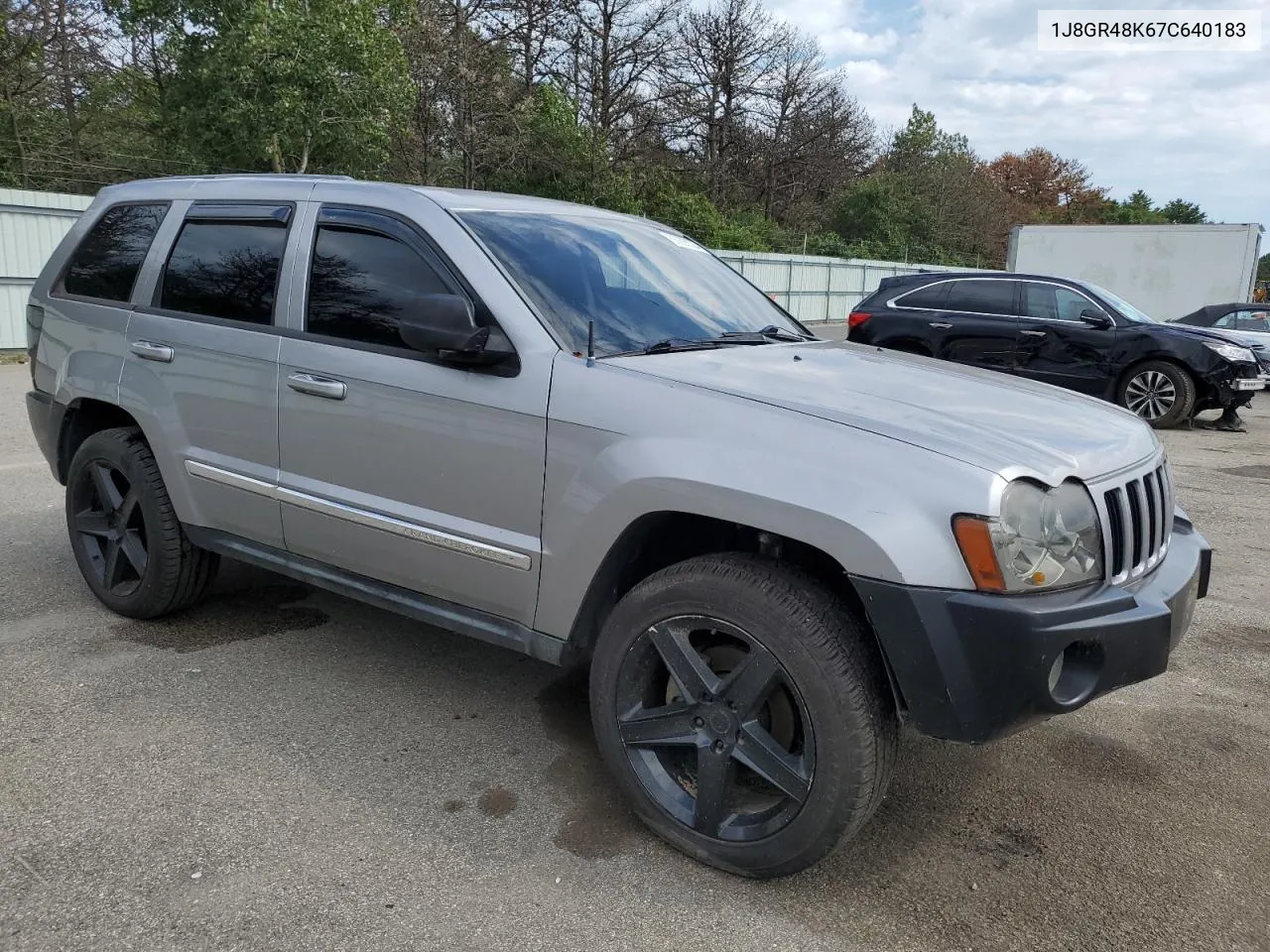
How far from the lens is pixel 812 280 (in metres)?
29.1

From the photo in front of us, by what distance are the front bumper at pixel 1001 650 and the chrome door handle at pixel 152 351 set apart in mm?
2877

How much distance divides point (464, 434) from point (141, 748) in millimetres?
1468

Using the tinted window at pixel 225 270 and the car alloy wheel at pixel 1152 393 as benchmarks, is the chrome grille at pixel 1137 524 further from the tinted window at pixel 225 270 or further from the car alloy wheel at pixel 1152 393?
the car alloy wheel at pixel 1152 393

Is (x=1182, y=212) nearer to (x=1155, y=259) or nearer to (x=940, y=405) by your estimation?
(x=1155, y=259)

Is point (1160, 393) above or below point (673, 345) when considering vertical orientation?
below

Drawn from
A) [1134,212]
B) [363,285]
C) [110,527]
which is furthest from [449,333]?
[1134,212]

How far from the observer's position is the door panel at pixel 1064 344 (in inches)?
437

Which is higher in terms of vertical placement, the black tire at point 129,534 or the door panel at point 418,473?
the door panel at point 418,473

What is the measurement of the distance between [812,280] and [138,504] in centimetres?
2669

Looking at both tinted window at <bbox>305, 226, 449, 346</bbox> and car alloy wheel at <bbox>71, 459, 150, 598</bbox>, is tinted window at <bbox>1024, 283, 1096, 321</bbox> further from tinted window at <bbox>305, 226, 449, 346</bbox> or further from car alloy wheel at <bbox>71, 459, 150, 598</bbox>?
car alloy wheel at <bbox>71, 459, 150, 598</bbox>

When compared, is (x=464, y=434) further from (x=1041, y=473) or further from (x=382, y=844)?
(x=1041, y=473)

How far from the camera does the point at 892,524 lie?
7.59 ft

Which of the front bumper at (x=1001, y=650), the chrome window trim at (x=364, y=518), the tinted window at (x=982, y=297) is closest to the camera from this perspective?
the front bumper at (x=1001, y=650)

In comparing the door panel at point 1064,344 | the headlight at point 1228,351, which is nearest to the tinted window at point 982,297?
the door panel at point 1064,344
